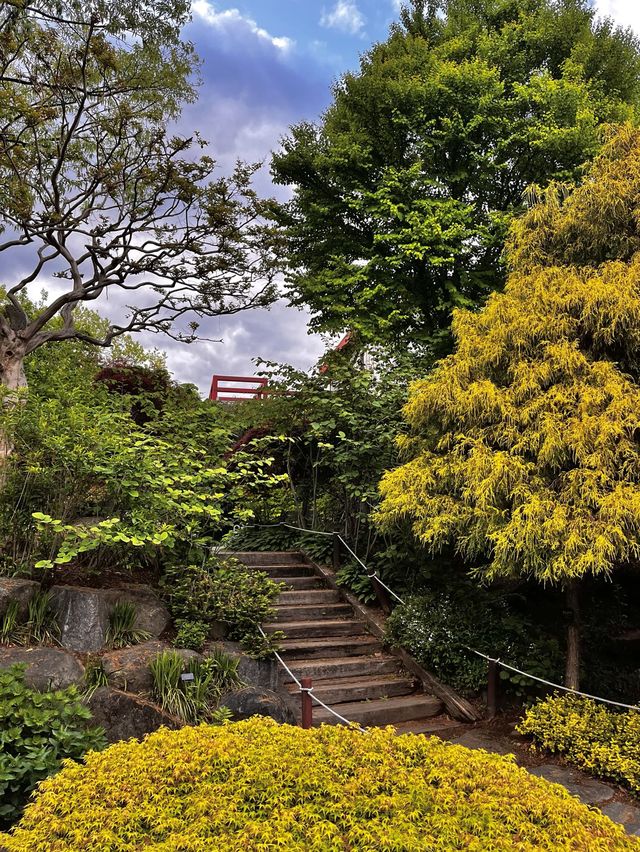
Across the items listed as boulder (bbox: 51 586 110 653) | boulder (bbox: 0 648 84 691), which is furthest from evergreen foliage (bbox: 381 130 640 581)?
boulder (bbox: 0 648 84 691)

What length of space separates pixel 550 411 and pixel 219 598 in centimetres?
370

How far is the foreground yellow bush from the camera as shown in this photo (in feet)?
6.42

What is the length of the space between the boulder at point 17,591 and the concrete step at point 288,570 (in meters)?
3.53

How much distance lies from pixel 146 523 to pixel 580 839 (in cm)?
395

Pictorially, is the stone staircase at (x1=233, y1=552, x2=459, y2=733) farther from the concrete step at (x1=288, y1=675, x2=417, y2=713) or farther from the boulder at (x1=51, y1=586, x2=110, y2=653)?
the boulder at (x1=51, y1=586, x2=110, y2=653)

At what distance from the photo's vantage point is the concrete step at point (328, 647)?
637 centimetres

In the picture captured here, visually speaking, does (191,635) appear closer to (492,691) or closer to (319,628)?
(319,628)

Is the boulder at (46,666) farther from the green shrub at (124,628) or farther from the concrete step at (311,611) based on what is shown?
Answer: the concrete step at (311,611)

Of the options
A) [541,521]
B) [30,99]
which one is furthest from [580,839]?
[30,99]

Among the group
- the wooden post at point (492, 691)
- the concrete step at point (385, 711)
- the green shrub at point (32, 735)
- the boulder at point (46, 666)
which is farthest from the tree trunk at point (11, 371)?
the wooden post at point (492, 691)

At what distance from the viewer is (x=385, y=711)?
562 centimetres

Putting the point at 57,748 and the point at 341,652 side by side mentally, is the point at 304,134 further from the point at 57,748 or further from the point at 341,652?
the point at 57,748

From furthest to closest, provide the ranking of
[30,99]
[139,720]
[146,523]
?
[30,99] → [146,523] → [139,720]

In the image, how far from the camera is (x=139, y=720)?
4.23 m
